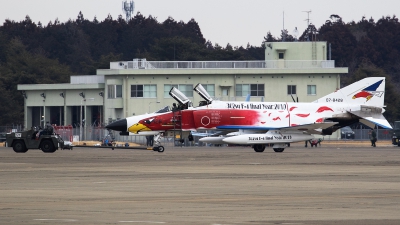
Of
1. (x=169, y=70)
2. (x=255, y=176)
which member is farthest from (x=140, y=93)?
(x=255, y=176)

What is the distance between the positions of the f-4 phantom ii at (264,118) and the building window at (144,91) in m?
37.8

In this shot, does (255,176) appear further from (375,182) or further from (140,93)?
(140,93)

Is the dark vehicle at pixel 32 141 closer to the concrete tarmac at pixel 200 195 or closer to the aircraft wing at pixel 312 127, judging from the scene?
the aircraft wing at pixel 312 127

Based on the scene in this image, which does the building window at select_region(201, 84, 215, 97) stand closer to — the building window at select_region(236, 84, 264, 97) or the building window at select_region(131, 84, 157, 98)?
the building window at select_region(236, 84, 264, 97)

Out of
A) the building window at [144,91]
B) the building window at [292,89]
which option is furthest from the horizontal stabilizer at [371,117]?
the building window at [144,91]

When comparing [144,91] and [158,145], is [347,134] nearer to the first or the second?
[144,91]

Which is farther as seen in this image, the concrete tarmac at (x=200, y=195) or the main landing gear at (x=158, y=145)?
the main landing gear at (x=158, y=145)

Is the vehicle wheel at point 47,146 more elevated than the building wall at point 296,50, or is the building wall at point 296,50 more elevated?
the building wall at point 296,50

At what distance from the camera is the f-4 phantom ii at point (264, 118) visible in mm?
45438

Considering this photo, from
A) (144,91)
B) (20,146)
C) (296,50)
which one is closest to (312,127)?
(20,146)

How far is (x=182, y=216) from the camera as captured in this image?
48.7 ft

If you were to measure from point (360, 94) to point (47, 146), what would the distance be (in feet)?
57.0

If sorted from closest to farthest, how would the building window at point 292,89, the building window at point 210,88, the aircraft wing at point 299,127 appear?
the aircraft wing at point 299,127, the building window at point 210,88, the building window at point 292,89

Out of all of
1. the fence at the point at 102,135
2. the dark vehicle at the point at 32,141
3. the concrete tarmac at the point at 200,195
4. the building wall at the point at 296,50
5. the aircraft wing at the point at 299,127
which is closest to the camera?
the concrete tarmac at the point at 200,195
